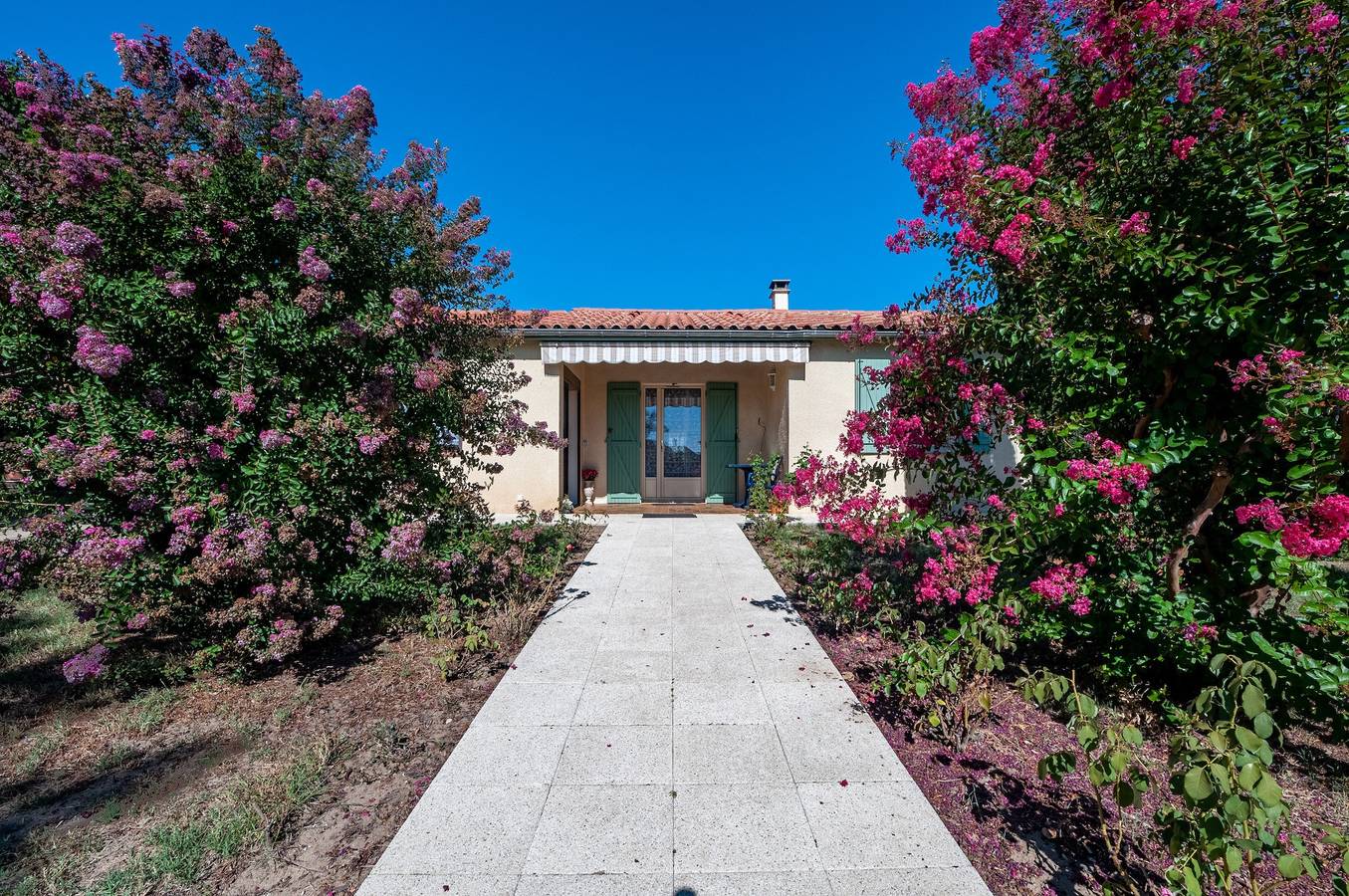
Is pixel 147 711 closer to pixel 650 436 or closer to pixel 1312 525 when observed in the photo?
pixel 1312 525

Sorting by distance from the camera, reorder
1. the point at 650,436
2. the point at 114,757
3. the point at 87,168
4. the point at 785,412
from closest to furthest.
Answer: the point at 114,757 < the point at 87,168 < the point at 785,412 < the point at 650,436

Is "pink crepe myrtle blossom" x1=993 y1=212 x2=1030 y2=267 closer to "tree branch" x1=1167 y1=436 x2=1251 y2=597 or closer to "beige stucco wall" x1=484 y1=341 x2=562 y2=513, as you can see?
"tree branch" x1=1167 y1=436 x2=1251 y2=597

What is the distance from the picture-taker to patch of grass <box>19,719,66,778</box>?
294 cm

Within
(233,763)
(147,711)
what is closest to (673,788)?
(233,763)

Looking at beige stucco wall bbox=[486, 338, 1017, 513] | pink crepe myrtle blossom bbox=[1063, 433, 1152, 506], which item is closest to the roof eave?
beige stucco wall bbox=[486, 338, 1017, 513]

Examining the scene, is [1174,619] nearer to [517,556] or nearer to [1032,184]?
[1032,184]

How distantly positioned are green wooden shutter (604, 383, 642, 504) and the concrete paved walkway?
779cm

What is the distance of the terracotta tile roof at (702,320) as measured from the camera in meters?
10.1

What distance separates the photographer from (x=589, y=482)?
39.6 feet

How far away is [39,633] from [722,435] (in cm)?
1038

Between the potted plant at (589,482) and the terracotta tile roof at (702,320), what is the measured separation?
332cm

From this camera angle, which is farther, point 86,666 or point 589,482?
point 589,482

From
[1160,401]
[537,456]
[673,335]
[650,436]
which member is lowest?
[537,456]

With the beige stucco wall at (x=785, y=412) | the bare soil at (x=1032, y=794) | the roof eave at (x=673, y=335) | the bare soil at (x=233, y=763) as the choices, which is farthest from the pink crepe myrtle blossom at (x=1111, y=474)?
the roof eave at (x=673, y=335)
